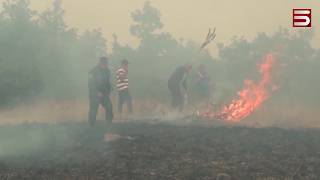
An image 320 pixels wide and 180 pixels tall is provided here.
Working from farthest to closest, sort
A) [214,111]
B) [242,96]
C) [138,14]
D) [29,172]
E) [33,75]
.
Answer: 1. [138,14]
2. [33,75]
3. [242,96]
4. [214,111]
5. [29,172]

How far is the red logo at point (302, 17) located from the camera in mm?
33562

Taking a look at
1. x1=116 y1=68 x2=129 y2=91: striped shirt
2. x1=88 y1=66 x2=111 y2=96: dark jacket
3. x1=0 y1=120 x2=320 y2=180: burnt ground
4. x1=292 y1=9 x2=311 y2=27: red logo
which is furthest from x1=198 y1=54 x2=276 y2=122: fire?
x1=292 y1=9 x2=311 y2=27: red logo

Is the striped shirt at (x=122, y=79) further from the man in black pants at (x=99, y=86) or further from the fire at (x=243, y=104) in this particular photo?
the man in black pants at (x=99, y=86)

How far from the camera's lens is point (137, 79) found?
106ft

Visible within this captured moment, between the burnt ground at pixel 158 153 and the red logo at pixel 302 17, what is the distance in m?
18.6

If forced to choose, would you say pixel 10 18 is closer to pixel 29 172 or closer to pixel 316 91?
pixel 316 91

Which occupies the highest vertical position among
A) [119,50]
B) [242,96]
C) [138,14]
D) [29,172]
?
[138,14]

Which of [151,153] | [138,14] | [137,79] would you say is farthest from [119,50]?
[151,153]

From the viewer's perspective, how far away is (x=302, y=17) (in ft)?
116

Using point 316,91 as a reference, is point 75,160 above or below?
below

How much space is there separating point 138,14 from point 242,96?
27461 millimetres

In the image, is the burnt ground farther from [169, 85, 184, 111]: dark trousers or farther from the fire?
[169, 85, 184, 111]: dark trousers

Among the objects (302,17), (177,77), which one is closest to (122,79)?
(177,77)

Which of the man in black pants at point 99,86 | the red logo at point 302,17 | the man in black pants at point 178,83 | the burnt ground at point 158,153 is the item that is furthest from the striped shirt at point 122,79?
the red logo at point 302,17
